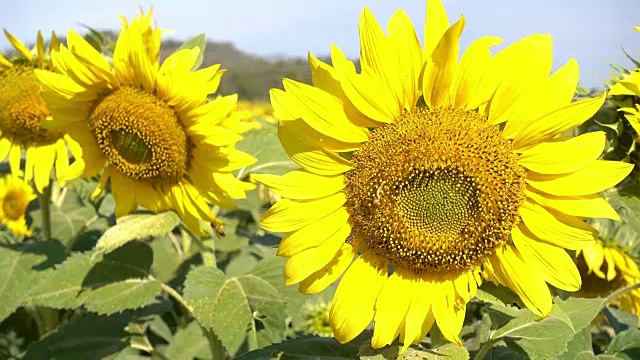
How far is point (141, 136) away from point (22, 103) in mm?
789

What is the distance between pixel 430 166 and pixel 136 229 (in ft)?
3.76

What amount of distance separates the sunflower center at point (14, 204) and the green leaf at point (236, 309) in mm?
2085

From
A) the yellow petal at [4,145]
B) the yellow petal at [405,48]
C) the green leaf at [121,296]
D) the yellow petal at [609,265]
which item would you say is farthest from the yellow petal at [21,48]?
the yellow petal at [609,265]

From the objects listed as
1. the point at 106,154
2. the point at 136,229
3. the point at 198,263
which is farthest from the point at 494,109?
the point at 198,263

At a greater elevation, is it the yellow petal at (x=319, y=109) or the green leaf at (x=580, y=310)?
the yellow petal at (x=319, y=109)

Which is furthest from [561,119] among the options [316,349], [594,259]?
[594,259]

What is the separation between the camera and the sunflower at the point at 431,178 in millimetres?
1536

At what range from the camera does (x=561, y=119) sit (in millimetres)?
1522

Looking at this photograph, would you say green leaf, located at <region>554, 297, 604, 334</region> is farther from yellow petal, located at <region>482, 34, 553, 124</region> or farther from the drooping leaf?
the drooping leaf

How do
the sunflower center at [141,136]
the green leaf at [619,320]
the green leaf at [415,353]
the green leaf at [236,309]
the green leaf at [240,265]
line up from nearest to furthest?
the green leaf at [415,353], the green leaf at [236,309], the sunflower center at [141,136], the green leaf at [619,320], the green leaf at [240,265]

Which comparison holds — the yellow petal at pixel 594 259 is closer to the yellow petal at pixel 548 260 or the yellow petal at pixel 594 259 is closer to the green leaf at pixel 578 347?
the green leaf at pixel 578 347

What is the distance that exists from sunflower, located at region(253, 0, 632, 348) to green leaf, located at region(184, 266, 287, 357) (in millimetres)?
575

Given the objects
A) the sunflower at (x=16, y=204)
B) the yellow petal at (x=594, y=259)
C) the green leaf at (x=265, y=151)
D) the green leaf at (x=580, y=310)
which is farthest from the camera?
the sunflower at (x=16, y=204)

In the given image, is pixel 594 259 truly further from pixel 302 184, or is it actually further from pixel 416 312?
pixel 302 184
